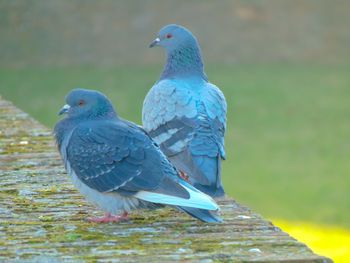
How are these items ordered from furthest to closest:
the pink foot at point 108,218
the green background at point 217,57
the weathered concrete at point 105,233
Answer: the green background at point 217,57 → the pink foot at point 108,218 → the weathered concrete at point 105,233

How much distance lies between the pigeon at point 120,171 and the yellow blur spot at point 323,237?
4076mm

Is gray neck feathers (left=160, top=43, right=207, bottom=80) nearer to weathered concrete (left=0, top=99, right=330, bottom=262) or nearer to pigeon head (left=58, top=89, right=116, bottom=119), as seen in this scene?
weathered concrete (left=0, top=99, right=330, bottom=262)

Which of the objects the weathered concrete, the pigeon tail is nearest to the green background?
the pigeon tail

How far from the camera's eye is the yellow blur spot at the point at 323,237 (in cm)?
831

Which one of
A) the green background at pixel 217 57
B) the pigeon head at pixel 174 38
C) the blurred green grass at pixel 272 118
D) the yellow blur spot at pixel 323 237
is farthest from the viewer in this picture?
the green background at pixel 217 57

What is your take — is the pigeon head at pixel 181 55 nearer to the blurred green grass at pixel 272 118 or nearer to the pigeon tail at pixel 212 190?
the pigeon tail at pixel 212 190

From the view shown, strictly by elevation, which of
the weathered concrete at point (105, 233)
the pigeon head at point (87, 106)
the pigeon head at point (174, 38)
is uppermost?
the pigeon head at point (174, 38)

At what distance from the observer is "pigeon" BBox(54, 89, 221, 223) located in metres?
4.10

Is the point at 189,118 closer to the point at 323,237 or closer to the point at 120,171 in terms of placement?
the point at 120,171

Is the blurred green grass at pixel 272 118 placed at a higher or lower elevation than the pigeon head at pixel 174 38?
higher

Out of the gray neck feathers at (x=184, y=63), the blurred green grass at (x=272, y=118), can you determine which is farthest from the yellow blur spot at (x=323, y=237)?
the gray neck feathers at (x=184, y=63)

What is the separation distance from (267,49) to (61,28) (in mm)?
3819

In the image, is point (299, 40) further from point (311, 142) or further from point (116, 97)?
point (311, 142)

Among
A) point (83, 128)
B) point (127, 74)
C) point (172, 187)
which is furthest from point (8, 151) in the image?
point (127, 74)
